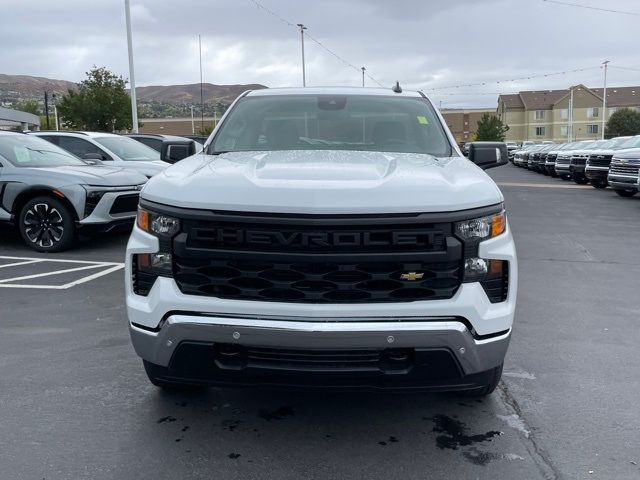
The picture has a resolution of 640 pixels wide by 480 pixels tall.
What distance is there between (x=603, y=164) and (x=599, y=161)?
173 mm

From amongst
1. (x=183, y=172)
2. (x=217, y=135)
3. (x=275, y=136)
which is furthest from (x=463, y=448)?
(x=217, y=135)

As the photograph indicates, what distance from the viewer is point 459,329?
2920 millimetres

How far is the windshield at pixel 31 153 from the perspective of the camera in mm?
8906

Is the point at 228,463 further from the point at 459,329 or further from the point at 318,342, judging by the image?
the point at 459,329

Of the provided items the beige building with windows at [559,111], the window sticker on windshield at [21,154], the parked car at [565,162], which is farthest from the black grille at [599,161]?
the beige building with windows at [559,111]

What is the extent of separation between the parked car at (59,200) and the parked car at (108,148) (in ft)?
7.51

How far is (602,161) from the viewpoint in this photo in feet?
66.7

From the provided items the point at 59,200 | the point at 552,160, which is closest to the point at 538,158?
the point at 552,160

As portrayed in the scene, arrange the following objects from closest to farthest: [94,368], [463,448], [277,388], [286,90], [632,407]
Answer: [277,388] < [463,448] < [632,407] < [94,368] < [286,90]

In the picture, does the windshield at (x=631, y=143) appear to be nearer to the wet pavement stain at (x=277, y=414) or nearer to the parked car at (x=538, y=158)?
the parked car at (x=538, y=158)

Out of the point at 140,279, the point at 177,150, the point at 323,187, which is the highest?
the point at 177,150

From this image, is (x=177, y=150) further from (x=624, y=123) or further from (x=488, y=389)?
(x=624, y=123)

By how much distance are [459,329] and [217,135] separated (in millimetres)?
2538

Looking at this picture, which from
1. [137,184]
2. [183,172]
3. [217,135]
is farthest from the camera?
[137,184]
